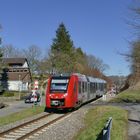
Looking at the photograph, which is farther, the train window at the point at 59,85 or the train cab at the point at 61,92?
the train window at the point at 59,85

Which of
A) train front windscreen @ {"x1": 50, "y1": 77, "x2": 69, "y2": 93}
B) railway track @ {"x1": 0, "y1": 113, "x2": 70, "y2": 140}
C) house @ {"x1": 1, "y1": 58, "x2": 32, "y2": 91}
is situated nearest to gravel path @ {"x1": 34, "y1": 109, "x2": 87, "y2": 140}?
railway track @ {"x1": 0, "y1": 113, "x2": 70, "y2": 140}

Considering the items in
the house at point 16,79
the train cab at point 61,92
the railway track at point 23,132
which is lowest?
the railway track at point 23,132

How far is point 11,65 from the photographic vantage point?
364 feet

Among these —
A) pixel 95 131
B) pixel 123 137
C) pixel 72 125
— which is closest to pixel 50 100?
pixel 72 125

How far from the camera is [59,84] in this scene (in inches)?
1240

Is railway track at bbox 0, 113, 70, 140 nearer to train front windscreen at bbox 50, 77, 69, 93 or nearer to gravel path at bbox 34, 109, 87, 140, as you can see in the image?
gravel path at bbox 34, 109, 87, 140

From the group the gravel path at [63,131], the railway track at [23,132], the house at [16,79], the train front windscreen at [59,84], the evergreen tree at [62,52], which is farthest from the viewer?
the evergreen tree at [62,52]

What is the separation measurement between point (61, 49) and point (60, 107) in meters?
79.1

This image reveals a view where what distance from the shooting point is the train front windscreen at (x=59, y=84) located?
3122cm

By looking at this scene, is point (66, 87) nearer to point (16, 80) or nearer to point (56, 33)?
point (16, 80)

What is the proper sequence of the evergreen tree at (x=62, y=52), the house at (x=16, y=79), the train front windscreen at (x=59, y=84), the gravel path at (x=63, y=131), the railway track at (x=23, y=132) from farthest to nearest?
the evergreen tree at (x=62, y=52)
the house at (x=16, y=79)
the train front windscreen at (x=59, y=84)
the gravel path at (x=63, y=131)
the railway track at (x=23, y=132)

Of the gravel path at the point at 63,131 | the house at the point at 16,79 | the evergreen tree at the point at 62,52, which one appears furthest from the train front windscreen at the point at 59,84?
the evergreen tree at the point at 62,52

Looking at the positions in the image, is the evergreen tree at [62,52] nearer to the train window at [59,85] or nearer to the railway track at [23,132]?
the train window at [59,85]

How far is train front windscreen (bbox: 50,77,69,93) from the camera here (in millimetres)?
31219
